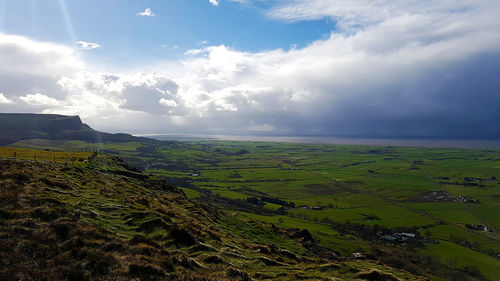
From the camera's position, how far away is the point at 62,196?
31.1 m

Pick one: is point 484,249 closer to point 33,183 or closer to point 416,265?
point 416,265

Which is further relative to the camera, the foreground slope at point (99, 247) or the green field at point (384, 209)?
the green field at point (384, 209)

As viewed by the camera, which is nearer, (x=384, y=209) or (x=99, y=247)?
(x=99, y=247)

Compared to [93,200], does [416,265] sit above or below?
below

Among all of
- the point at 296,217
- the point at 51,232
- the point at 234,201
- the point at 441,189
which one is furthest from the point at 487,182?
the point at 51,232

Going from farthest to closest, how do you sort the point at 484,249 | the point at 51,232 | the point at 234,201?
the point at 234,201, the point at 484,249, the point at 51,232

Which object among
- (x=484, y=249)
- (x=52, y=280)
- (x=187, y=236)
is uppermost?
(x=52, y=280)

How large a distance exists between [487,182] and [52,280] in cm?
27095

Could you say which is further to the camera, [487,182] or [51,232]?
[487,182]

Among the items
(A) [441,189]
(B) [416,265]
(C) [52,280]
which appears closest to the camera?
(C) [52,280]

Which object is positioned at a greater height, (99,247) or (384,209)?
(99,247)

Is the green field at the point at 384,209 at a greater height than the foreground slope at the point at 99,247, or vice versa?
the foreground slope at the point at 99,247

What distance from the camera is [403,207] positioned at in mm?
142625

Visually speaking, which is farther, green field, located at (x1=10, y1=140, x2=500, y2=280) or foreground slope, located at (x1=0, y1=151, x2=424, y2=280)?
green field, located at (x1=10, y1=140, x2=500, y2=280)
